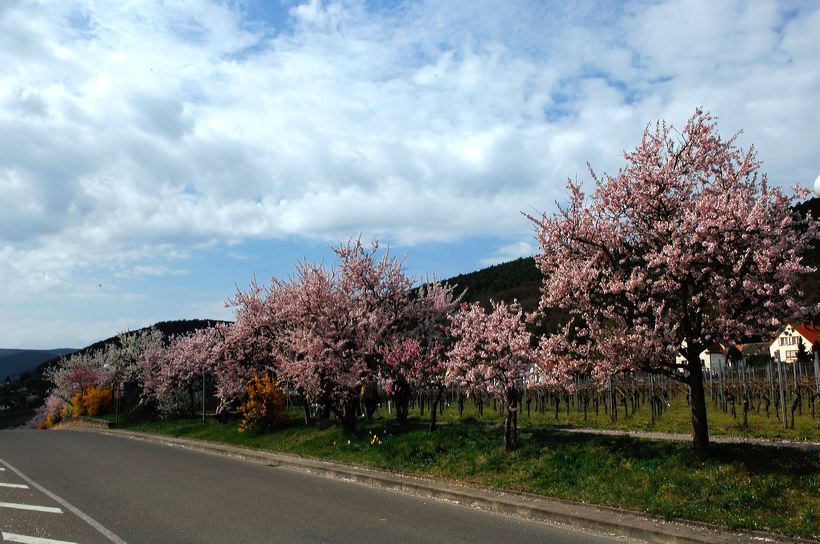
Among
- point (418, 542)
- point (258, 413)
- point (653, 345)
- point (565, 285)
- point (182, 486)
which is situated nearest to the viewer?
point (418, 542)

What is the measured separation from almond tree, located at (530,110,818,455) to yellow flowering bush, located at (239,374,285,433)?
51.0ft

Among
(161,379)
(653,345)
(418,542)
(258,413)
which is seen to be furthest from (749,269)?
(161,379)

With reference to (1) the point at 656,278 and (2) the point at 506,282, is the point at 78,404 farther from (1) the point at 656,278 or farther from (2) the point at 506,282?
(1) the point at 656,278

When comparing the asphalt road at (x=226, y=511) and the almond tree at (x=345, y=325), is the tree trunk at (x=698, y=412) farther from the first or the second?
the almond tree at (x=345, y=325)

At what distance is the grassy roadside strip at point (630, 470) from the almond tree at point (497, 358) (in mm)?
1170

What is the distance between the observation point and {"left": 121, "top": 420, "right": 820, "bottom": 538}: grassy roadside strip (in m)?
9.53

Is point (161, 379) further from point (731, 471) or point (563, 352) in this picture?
point (731, 471)

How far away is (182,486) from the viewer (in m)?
14.5

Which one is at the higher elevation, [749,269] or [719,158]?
[719,158]

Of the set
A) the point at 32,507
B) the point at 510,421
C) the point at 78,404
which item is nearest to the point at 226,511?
the point at 32,507

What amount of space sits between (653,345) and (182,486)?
1051cm

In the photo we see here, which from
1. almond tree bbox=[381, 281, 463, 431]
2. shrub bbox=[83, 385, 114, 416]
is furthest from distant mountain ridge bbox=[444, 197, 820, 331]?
almond tree bbox=[381, 281, 463, 431]

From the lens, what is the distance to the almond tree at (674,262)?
1110 cm

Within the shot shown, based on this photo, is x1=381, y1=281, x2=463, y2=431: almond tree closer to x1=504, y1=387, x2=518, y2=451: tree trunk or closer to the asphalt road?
x1=504, y1=387, x2=518, y2=451: tree trunk
